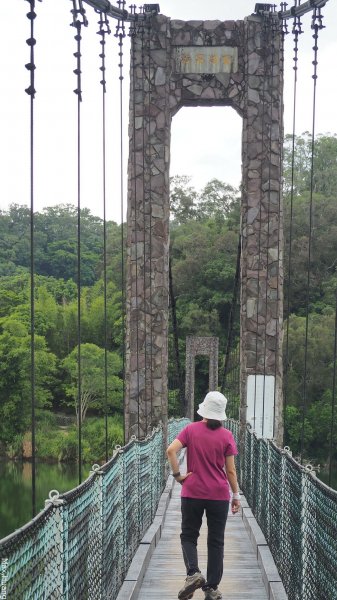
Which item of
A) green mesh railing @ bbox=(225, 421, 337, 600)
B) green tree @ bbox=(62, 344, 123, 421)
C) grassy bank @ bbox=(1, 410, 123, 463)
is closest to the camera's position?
green mesh railing @ bbox=(225, 421, 337, 600)

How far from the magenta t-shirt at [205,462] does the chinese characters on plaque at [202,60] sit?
464 cm

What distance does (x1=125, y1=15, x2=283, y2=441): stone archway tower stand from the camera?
6805 mm

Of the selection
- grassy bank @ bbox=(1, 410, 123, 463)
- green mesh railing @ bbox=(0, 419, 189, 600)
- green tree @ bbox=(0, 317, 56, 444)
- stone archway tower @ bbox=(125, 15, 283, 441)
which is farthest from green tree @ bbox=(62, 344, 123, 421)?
green mesh railing @ bbox=(0, 419, 189, 600)

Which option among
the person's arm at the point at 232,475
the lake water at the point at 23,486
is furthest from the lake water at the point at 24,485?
the person's arm at the point at 232,475

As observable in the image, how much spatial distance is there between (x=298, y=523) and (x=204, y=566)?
1.07m

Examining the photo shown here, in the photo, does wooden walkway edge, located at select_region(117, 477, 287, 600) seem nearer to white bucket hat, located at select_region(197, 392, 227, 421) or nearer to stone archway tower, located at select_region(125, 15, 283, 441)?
white bucket hat, located at select_region(197, 392, 227, 421)

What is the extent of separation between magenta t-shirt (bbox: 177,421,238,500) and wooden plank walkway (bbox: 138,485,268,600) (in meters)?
0.54

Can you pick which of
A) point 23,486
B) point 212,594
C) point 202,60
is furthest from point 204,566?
point 23,486

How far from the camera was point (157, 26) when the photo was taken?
22.6 ft

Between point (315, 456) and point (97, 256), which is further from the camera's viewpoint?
point (97, 256)

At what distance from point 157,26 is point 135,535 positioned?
4500 millimetres

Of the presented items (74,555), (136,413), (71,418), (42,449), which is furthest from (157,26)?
(71,418)

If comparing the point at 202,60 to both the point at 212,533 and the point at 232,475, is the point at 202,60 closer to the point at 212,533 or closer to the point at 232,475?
the point at 232,475

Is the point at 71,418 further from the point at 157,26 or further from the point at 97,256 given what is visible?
the point at 157,26
